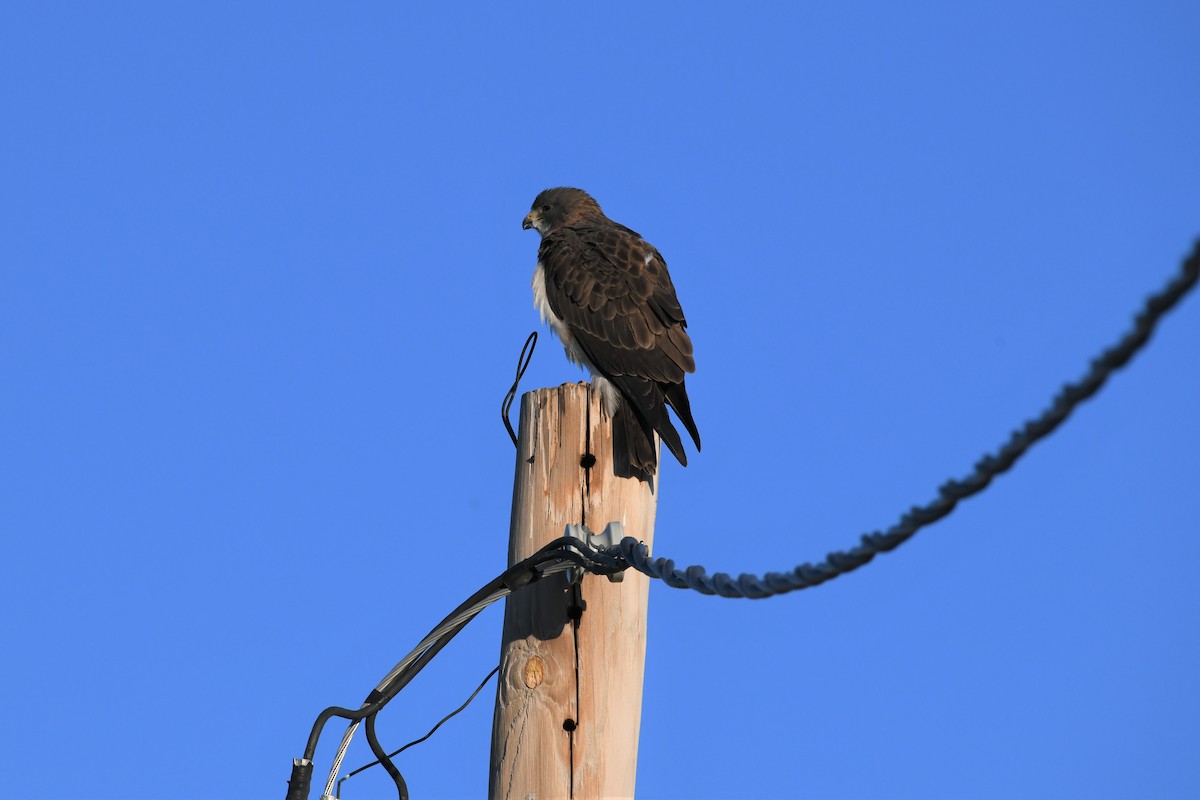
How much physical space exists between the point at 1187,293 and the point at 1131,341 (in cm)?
9

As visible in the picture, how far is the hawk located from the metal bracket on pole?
0.79 metres

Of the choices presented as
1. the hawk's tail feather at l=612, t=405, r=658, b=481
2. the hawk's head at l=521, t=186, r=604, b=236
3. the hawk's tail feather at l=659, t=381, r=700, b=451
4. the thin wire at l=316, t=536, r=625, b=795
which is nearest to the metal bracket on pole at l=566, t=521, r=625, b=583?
the thin wire at l=316, t=536, r=625, b=795

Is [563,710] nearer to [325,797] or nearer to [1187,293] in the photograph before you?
[325,797]

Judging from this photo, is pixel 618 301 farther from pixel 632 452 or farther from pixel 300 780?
pixel 300 780

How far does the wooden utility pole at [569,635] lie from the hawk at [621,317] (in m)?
0.54

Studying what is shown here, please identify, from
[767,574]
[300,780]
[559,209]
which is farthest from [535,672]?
[559,209]

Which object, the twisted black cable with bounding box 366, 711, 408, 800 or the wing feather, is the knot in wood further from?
the wing feather

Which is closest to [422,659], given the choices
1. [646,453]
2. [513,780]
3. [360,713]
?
[360,713]

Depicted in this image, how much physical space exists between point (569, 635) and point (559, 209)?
5.53 m

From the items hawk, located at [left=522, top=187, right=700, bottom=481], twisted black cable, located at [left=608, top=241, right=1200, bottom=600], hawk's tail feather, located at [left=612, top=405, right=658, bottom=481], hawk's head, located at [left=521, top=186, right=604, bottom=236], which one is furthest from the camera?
hawk's head, located at [left=521, top=186, right=604, bottom=236]

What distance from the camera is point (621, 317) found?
6637 millimetres

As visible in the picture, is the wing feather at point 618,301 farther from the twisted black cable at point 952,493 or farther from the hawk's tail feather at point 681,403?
the twisted black cable at point 952,493

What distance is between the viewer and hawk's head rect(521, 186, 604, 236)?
30.0ft

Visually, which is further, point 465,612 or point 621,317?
point 621,317
